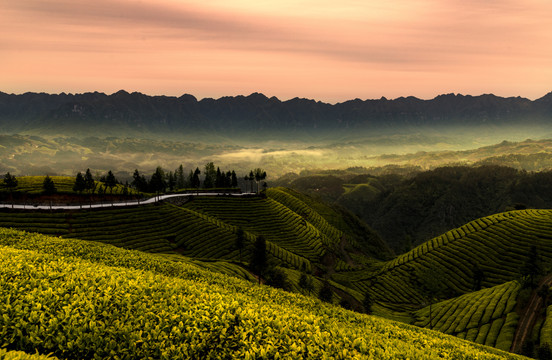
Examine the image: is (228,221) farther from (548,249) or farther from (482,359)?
(548,249)

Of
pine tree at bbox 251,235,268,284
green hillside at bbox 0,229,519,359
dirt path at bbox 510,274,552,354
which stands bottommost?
dirt path at bbox 510,274,552,354

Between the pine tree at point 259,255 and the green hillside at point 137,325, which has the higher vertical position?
the green hillside at point 137,325

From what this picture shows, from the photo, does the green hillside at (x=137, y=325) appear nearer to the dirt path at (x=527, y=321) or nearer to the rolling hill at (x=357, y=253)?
the rolling hill at (x=357, y=253)

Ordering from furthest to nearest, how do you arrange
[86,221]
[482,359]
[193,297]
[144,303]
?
[86,221]
[482,359]
[193,297]
[144,303]

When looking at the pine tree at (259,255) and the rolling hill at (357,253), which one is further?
the rolling hill at (357,253)

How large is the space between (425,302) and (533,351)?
60741mm

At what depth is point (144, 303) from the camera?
677 inches

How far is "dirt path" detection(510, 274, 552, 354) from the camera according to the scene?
67969 mm

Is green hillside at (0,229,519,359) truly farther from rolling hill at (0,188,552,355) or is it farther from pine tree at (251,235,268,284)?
pine tree at (251,235,268,284)

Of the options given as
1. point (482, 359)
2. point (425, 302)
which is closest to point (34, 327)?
point (482, 359)

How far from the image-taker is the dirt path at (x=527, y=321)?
67969 mm

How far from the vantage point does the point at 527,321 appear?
74.8 meters

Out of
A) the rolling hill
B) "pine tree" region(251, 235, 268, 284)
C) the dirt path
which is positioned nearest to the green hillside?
the rolling hill

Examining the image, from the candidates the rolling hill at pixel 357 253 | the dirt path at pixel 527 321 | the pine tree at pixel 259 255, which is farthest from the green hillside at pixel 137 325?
the dirt path at pixel 527 321
